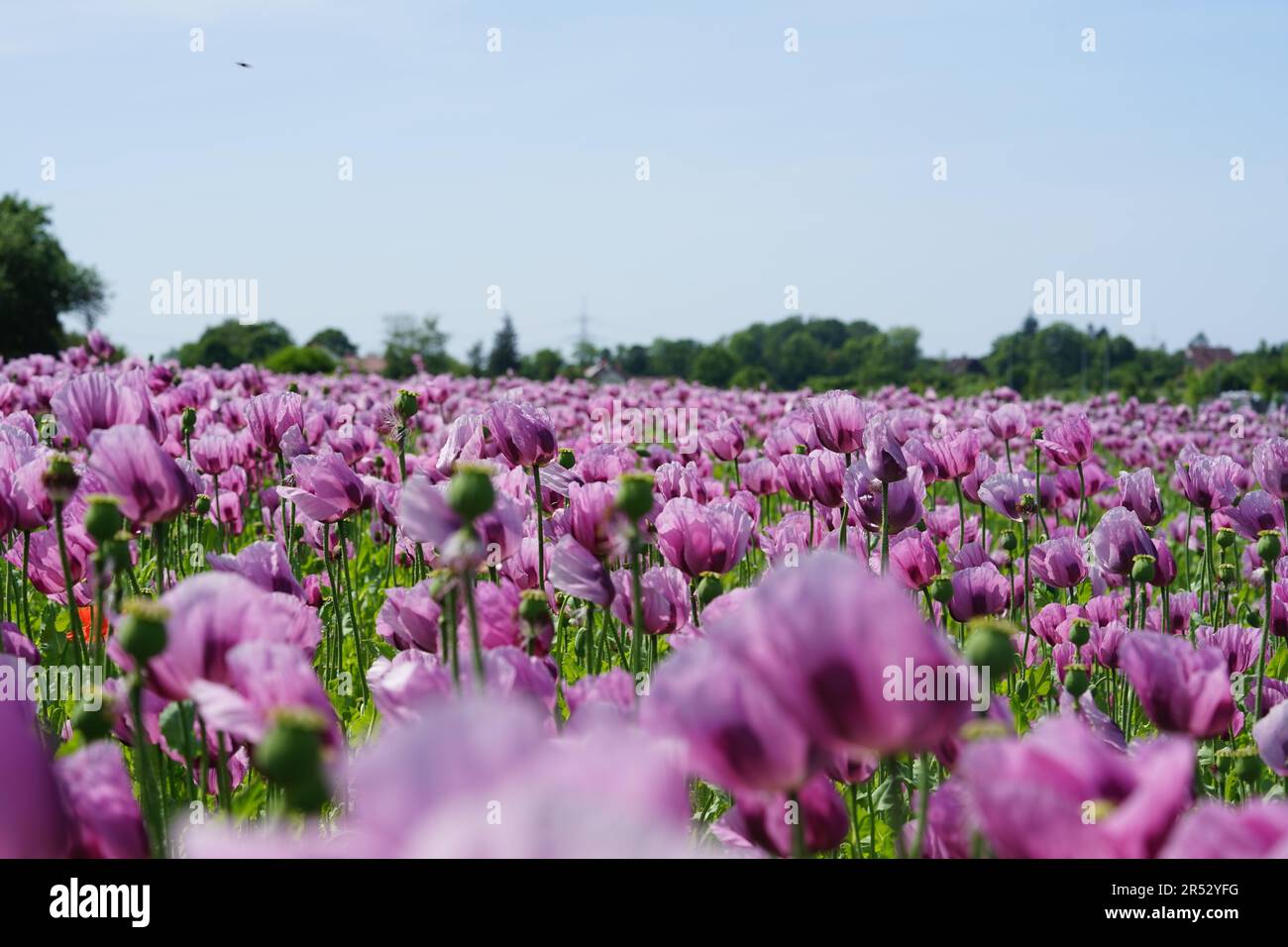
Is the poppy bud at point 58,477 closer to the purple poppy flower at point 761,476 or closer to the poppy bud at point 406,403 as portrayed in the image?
the poppy bud at point 406,403

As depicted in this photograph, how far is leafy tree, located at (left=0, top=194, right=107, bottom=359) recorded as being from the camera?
40125 mm

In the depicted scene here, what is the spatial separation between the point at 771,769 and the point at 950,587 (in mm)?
2311

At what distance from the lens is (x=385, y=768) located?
67 centimetres

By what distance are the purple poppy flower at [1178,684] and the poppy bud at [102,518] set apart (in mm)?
1443

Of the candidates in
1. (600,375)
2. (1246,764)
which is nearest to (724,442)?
(1246,764)

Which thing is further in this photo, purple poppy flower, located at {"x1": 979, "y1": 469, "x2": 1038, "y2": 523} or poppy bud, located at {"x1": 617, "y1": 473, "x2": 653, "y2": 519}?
purple poppy flower, located at {"x1": 979, "y1": 469, "x2": 1038, "y2": 523}

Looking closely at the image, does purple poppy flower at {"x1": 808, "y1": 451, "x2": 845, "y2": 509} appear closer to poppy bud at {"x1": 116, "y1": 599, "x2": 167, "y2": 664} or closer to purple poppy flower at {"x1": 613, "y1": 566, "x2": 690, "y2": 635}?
purple poppy flower at {"x1": 613, "y1": 566, "x2": 690, "y2": 635}

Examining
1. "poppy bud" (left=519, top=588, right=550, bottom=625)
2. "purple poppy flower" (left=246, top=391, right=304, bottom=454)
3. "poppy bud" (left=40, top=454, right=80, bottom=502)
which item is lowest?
"poppy bud" (left=519, top=588, right=550, bottom=625)

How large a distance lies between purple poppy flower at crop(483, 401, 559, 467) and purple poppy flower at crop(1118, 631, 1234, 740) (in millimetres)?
1730

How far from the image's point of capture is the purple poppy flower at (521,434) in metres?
2.99

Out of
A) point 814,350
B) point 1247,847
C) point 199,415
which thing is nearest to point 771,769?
point 1247,847

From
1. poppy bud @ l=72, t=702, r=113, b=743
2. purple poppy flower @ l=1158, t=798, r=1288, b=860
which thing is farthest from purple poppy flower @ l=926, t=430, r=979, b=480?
purple poppy flower @ l=1158, t=798, r=1288, b=860

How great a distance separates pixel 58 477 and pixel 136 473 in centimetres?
16

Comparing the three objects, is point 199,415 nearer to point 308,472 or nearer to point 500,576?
point 308,472
